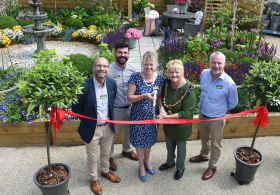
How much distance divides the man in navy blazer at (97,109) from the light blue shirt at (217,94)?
1132 millimetres

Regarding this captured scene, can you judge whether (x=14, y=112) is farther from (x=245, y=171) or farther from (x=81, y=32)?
(x=81, y=32)

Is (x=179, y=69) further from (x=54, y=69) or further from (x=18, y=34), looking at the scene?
(x=18, y=34)

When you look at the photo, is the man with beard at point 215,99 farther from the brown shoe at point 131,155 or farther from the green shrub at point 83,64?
the green shrub at point 83,64

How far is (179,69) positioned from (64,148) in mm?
2239

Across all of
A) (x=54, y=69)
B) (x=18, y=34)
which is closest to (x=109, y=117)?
(x=54, y=69)

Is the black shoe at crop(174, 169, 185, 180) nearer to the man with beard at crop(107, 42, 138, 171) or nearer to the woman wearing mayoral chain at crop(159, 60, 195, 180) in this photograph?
the woman wearing mayoral chain at crop(159, 60, 195, 180)

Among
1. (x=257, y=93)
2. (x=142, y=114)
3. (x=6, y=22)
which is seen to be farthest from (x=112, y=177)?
(x=6, y=22)

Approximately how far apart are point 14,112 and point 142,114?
6.92 ft

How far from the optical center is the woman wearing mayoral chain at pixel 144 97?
2.84 m

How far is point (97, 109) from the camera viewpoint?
9.48ft

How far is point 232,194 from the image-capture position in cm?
308

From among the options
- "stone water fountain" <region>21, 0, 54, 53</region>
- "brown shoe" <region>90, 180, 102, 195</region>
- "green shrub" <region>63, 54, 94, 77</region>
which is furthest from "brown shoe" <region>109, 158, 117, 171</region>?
"stone water fountain" <region>21, 0, 54, 53</region>

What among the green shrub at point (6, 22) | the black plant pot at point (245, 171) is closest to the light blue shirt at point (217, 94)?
the black plant pot at point (245, 171)

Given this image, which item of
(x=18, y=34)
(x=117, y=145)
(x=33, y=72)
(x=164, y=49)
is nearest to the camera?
(x=33, y=72)
